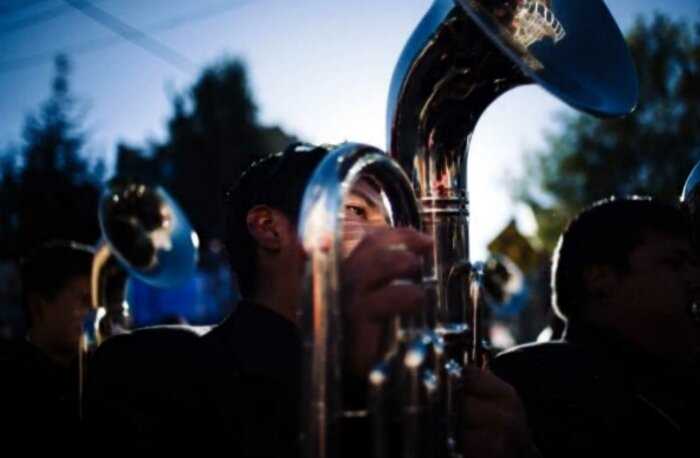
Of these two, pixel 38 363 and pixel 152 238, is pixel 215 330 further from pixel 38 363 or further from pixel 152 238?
pixel 152 238

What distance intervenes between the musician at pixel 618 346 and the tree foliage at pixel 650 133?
55.5 ft

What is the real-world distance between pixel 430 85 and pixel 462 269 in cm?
45

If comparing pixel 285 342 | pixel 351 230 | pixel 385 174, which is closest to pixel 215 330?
pixel 285 342

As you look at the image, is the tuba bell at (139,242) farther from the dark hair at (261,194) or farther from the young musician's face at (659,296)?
the young musician's face at (659,296)

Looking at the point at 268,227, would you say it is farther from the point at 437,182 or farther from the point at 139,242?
the point at 139,242

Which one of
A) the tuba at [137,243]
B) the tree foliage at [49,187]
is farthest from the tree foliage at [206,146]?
the tuba at [137,243]

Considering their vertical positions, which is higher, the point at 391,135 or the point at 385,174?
the point at 391,135

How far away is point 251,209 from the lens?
1907 mm

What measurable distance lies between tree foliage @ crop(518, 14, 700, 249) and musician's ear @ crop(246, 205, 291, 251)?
17917 mm

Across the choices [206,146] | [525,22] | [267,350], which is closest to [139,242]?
[267,350]

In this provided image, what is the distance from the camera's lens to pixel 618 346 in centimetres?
229

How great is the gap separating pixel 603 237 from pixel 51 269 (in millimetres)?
2813

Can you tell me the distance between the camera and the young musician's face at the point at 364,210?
140 centimetres

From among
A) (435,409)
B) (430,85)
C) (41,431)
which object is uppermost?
(430,85)
